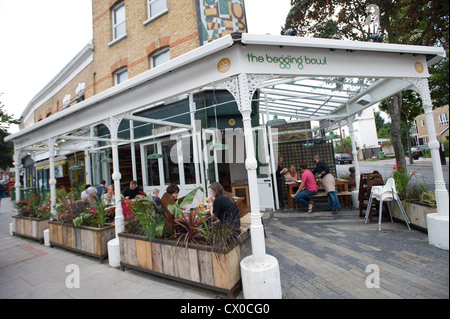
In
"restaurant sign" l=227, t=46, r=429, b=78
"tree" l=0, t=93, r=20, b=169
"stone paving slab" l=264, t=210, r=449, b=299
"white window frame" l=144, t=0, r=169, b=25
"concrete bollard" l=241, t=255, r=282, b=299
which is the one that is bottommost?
"stone paving slab" l=264, t=210, r=449, b=299

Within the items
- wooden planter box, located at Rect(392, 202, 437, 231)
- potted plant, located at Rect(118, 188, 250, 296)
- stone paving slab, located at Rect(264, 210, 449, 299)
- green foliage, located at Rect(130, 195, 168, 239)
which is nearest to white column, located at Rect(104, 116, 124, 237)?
potted plant, located at Rect(118, 188, 250, 296)

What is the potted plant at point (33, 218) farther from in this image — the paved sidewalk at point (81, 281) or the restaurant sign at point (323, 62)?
the restaurant sign at point (323, 62)

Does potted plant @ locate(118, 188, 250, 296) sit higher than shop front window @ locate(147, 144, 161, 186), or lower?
lower

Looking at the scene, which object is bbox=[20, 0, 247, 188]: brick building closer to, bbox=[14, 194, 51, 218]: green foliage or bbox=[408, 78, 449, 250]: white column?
bbox=[14, 194, 51, 218]: green foliage

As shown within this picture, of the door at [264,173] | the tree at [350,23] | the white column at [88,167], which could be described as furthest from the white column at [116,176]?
the white column at [88,167]

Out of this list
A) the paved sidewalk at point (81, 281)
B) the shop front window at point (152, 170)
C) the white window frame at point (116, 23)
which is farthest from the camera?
the white window frame at point (116, 23)

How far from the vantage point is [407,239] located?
3.87 meters

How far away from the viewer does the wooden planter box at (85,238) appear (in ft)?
13.6

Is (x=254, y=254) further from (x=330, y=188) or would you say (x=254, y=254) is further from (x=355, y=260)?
(x=330, y=188)

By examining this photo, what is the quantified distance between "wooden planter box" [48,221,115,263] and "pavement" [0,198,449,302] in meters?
0.18

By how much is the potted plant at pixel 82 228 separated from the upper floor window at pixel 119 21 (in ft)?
25.6

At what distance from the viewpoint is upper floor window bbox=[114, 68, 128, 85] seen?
952 centimetres

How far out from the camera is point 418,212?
4176mm
